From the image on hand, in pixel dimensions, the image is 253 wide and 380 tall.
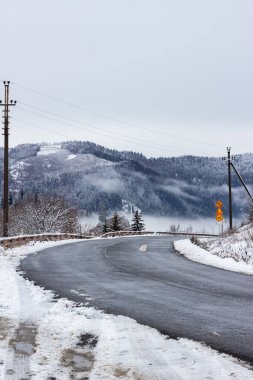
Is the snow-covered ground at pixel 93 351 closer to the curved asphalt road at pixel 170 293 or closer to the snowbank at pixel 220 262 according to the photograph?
the curved asphalt road at pixel 170 293

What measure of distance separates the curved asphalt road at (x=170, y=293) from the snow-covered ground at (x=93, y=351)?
15.5 inches

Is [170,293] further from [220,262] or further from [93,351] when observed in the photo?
[220,262]

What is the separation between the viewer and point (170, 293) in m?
10.1

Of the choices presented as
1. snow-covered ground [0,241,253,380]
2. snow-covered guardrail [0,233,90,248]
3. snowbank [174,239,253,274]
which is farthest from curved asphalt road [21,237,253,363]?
snow-covered guardrail [0,233,90,248]

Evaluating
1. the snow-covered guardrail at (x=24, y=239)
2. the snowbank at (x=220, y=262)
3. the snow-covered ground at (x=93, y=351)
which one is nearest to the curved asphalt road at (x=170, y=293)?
the snow-covered ground at (x=93, y=351)

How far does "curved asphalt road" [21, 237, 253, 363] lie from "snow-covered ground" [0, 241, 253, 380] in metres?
0.39

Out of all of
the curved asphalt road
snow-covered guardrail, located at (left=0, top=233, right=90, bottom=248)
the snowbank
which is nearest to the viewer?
the curved asphalt road

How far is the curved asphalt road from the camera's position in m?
6.79

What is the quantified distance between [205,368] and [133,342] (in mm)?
1329

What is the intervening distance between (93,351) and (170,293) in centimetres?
442

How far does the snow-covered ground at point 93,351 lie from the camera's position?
16.3ft

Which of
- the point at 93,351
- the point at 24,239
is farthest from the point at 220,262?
the point at 24,239

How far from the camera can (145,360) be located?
541 centimetres

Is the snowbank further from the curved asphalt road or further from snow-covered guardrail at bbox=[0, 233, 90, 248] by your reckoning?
snow-covered guardrail at bbox=[0, 233, 90, 248]
